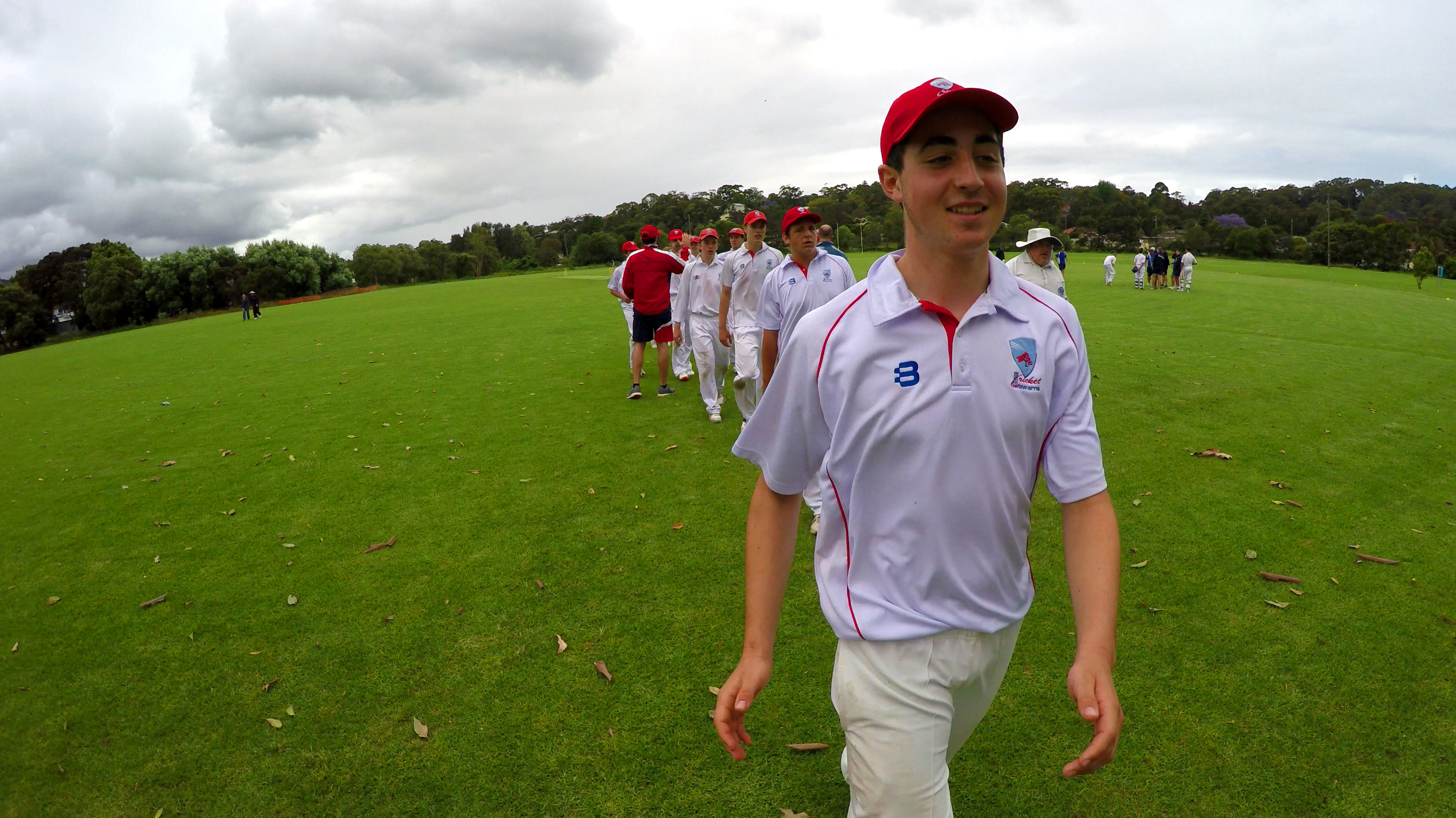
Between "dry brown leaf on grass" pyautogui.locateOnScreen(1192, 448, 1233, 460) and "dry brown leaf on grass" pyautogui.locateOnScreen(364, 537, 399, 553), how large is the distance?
25.6 ft

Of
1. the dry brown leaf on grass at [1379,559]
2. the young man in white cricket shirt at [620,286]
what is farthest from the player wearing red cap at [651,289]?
the dry brown leaf on grass at [1379,559]

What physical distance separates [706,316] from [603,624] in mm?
6148

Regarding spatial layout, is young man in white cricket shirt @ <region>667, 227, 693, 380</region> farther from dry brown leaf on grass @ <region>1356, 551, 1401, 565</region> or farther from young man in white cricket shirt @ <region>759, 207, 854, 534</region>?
dry brown leaf on grass @ <region>1356, 551, 1401, 565</region>

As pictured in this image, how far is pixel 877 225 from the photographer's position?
306 ft

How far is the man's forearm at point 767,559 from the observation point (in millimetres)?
2039

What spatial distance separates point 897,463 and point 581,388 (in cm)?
1150

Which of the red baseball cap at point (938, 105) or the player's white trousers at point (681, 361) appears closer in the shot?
the red baseball cap at point (938, 105)

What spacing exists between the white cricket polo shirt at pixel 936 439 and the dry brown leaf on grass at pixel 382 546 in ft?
17.3

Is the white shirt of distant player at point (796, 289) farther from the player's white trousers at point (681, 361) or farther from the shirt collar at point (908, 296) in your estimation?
the player's white trousers at point (681, 361)

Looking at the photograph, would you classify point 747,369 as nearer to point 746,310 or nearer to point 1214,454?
point 746,310

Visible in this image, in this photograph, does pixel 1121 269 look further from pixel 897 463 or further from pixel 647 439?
pixel 897 463

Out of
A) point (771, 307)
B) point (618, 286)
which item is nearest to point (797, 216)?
point (771, 307)

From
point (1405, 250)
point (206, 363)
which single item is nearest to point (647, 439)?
point (206, 363)

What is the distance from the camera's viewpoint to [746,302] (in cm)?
898
